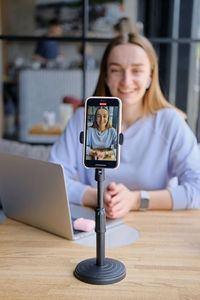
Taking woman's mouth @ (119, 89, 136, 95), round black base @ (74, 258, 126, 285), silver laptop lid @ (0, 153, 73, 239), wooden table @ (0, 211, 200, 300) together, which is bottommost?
wooden table @ (0, 211, 200, 300)

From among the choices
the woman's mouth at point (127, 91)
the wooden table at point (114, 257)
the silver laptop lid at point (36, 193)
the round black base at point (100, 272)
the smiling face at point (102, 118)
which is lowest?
the wooden table at point (114, 257)

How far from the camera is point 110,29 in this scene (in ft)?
26.9

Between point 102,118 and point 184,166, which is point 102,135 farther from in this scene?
point 184,166

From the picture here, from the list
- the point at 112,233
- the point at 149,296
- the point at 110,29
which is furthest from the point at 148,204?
the point at 110,29

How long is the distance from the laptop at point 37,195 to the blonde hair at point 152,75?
2.02 feet

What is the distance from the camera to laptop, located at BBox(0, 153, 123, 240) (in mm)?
1050

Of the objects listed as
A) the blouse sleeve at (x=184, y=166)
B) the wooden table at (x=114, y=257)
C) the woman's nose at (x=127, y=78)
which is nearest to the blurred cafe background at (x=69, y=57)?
the blouse sleeve at (x=184, y=166)

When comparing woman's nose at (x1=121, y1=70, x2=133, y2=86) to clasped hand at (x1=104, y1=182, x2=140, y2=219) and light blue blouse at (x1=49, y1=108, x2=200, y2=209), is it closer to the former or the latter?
light blue blouse at (x1=49, y1=108, x2=200, y2=209)

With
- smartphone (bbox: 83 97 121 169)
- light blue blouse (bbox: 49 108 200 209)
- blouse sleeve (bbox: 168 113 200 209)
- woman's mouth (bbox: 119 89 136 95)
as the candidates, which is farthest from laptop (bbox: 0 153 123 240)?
woman's mouth (bbox: 119 89 136 95)

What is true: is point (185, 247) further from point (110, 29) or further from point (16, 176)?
point (110, 29)

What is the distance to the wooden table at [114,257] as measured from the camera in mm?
846

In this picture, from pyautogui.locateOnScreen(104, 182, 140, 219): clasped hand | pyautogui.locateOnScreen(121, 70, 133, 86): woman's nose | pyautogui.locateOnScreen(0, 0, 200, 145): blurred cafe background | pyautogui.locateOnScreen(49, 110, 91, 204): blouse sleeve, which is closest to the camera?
pyautogui.locateOnScreen(104, 182, 140, 219): clasped hand

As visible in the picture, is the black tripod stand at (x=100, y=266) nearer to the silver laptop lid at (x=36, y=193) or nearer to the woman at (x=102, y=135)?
the woman at (x=102, y=135)

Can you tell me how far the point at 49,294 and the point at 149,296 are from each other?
0.20 meters
